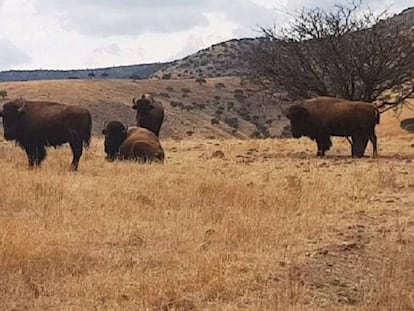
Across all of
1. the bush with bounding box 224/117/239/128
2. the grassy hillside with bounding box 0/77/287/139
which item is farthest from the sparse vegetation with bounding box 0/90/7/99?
the bush with bounding box 224/117/239/128

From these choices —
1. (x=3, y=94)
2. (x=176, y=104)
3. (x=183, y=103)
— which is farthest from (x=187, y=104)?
(x=3, y=94)

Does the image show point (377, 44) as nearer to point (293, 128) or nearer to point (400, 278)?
point (293, 128)

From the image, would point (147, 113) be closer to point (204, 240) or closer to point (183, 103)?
point (204, 240)

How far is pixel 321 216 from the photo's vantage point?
11977 mm

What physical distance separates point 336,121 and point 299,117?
1038 mm

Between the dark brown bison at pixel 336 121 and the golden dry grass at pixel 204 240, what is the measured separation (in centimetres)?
→ 473

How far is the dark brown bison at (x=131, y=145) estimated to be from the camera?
20047 mm

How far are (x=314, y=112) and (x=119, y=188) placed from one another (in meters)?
9.42

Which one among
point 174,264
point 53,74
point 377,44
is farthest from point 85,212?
point 53,74

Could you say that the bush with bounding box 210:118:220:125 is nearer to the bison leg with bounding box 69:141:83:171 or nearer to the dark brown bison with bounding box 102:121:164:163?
the dark brown bison with bounding box 102:121:164:163

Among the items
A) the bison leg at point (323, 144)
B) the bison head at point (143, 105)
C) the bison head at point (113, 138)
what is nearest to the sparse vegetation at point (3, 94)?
the bison head at point (143, 105)

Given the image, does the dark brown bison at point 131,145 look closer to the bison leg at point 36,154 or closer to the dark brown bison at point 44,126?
the dark brown bison at point 44,126

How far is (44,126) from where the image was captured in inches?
734

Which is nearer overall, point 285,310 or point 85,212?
point 285,310
